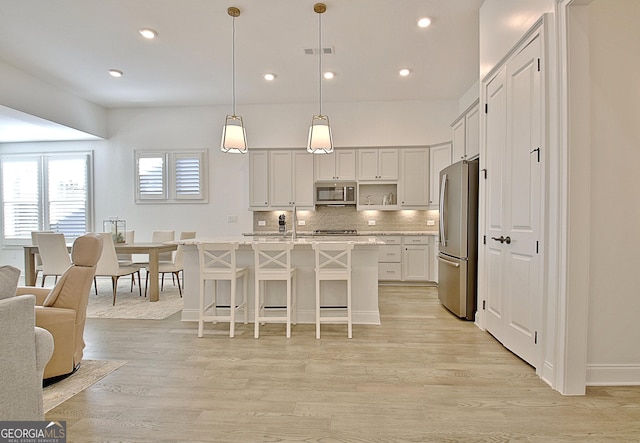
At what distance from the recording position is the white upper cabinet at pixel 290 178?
6133mm

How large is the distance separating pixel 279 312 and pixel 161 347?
1.21 metres

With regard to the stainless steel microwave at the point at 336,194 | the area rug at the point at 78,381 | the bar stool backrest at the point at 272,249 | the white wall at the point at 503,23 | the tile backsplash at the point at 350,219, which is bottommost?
the area rug at the point at 78,381

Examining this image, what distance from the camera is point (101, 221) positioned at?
6.62 meters

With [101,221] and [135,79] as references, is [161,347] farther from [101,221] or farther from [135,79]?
[101,221]

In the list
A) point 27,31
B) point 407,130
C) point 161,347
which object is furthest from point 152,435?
point 407,130

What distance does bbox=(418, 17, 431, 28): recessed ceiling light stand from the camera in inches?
141

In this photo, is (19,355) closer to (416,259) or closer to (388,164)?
(416,259)

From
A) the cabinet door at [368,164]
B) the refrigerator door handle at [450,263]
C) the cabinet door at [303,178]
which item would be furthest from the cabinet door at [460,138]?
the cabinet door at [303,178]

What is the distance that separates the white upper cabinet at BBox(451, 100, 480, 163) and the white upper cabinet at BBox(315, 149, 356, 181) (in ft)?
6.50

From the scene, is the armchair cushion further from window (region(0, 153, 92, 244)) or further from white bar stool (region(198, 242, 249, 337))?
window (region(0, 153, 92, 244))

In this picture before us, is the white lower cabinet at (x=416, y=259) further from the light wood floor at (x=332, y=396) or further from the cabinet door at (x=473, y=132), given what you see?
the light wood floor at (x=332, y=396)

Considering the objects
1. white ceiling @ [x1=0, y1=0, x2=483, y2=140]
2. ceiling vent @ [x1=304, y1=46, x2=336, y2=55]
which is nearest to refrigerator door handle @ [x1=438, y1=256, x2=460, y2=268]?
white ceiling @ [x1=0, y1=0, x2=483, y2=140]

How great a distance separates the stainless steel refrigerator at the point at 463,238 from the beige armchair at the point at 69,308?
11.6 ft

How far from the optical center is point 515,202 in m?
2.73
